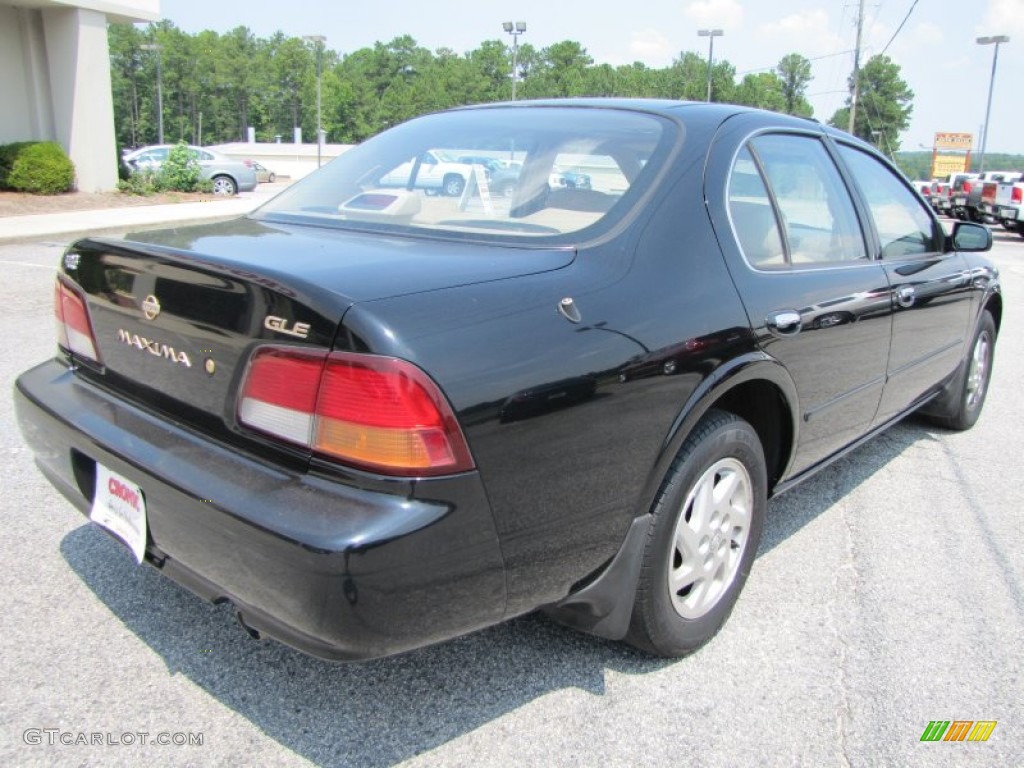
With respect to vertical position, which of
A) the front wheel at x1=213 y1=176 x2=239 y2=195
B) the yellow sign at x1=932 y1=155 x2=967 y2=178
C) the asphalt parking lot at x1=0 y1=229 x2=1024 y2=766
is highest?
the yellow sign at x1=932 y1=155 x2=967 y2=178

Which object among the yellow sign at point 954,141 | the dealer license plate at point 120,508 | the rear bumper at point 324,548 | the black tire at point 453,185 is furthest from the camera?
the yellow sign at point 954,141

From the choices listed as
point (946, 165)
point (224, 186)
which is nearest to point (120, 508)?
point (224, 186)

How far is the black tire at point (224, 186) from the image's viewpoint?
2366 centimetres

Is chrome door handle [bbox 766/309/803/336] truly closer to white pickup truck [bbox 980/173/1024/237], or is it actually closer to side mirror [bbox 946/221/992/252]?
side mirror [bbox 946/221/992/252]

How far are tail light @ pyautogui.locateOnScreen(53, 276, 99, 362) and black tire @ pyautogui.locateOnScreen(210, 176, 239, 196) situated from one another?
2230cm

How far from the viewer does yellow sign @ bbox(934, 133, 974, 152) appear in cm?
5944

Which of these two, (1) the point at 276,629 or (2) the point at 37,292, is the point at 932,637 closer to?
(1) the point at 276,629

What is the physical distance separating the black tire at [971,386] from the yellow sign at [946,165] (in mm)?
54826

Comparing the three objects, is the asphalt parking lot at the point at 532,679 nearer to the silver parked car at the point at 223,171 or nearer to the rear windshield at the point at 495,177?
the rear windshield at the point at 495,177

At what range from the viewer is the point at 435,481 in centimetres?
173

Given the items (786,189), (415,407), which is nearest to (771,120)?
(786,189)

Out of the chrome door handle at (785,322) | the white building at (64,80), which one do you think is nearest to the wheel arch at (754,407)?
the chrome door handle at (785,322)

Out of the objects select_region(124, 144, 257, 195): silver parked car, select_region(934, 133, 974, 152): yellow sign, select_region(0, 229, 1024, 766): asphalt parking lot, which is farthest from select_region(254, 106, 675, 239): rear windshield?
select_region(934, 133, 974, 152): yellow sign

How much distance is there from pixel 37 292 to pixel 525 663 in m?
7.59
